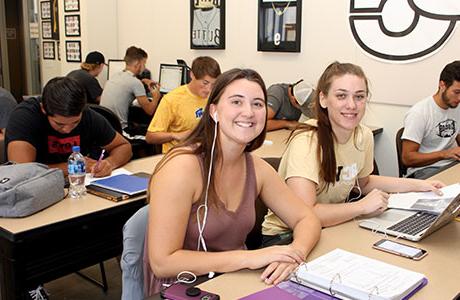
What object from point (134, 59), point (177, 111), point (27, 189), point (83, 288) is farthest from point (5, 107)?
point (27, 189)

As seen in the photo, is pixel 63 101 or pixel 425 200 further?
pixel 63 101

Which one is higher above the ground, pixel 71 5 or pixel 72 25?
pixel 71 5

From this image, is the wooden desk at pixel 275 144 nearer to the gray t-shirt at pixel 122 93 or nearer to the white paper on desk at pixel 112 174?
the white paper on desk at pixel 112 174

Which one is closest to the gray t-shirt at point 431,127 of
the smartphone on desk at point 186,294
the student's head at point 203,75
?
the student's head at point 203,75

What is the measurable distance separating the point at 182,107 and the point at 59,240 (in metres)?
1.85

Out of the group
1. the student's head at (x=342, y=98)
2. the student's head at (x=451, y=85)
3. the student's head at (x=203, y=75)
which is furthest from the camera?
the student's head at (x=203, y=75)

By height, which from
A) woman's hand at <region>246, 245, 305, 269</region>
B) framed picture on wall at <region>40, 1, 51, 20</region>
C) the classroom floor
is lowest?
the classroom floor

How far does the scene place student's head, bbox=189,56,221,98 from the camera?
3441 mm

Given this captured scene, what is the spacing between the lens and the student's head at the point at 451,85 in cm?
320

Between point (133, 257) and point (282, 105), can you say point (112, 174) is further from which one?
point (282, 105)

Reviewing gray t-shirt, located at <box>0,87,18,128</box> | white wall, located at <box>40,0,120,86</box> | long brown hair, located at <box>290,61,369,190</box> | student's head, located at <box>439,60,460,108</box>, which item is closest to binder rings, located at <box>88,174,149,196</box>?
long brown hair, located at <box>290,61,369,190</box>

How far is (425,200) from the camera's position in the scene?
198cm

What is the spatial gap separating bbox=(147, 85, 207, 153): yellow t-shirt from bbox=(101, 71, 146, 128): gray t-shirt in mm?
1388

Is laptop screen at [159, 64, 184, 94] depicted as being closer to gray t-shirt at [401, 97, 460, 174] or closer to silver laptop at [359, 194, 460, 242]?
gray t-shirt at [401, 97, 460, 174]
